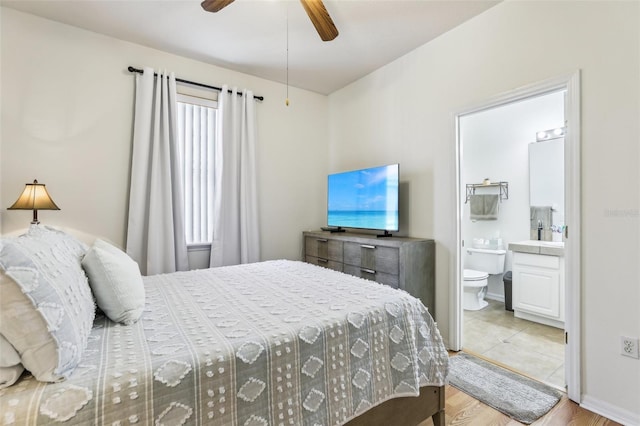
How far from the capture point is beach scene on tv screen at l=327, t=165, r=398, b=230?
116 inches

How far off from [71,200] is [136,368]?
2413 mm

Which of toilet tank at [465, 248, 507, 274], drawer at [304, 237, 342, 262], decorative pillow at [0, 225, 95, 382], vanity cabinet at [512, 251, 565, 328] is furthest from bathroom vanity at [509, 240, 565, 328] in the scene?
decorative pillow at [0, 225, 95, 382]

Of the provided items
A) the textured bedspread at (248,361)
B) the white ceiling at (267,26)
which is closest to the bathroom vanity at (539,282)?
the textured bedspread at (248,361)

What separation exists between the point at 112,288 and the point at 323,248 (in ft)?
7.80

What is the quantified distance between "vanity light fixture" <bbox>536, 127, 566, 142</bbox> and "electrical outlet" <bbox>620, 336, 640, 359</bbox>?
252cm

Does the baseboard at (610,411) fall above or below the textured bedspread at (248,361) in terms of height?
below

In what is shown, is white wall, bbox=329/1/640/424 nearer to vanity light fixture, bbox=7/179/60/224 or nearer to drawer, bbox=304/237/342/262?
drawer, bbox=304/237/342/262

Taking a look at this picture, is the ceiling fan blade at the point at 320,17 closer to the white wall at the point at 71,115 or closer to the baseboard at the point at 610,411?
the white wall at the point at 71,115

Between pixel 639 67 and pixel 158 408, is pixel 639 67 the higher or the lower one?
the higher one

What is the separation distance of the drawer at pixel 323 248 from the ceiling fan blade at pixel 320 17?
6.36 feet

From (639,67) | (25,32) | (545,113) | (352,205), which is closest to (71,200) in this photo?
(25,32)

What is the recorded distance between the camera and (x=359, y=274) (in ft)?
9.80

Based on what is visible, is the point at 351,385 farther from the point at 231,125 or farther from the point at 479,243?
the point at 479,243

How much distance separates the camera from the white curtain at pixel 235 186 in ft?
10.8
